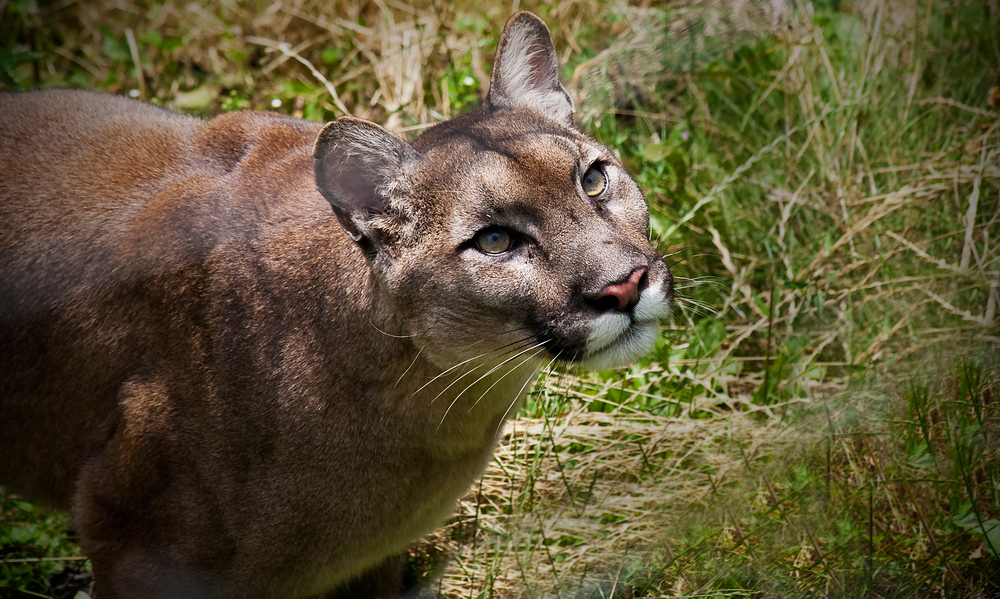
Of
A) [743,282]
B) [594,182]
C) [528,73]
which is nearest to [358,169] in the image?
[594,182]

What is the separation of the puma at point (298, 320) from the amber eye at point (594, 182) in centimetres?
1

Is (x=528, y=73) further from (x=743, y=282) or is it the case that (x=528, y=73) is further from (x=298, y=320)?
(x=743, y=282)

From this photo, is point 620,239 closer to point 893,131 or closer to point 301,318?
point 301,318

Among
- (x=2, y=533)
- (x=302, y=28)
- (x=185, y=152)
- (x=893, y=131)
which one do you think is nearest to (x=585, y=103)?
(x=893, y=131)

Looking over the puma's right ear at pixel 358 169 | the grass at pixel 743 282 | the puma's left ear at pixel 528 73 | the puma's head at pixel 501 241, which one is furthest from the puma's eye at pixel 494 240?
the grass at pixel 743 282

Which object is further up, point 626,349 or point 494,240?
point 494,240

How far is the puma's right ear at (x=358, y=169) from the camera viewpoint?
10.6 ft

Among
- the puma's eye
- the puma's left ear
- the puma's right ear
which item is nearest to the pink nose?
the puma's eye

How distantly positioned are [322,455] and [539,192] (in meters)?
1.25

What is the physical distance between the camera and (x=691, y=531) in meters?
4.02

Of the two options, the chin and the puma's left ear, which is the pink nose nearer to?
the chin

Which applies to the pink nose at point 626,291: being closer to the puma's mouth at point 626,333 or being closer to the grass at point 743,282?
the puma's mouth at point 626,333

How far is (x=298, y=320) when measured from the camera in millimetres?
3455

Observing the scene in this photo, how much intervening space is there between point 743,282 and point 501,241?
249 cm
